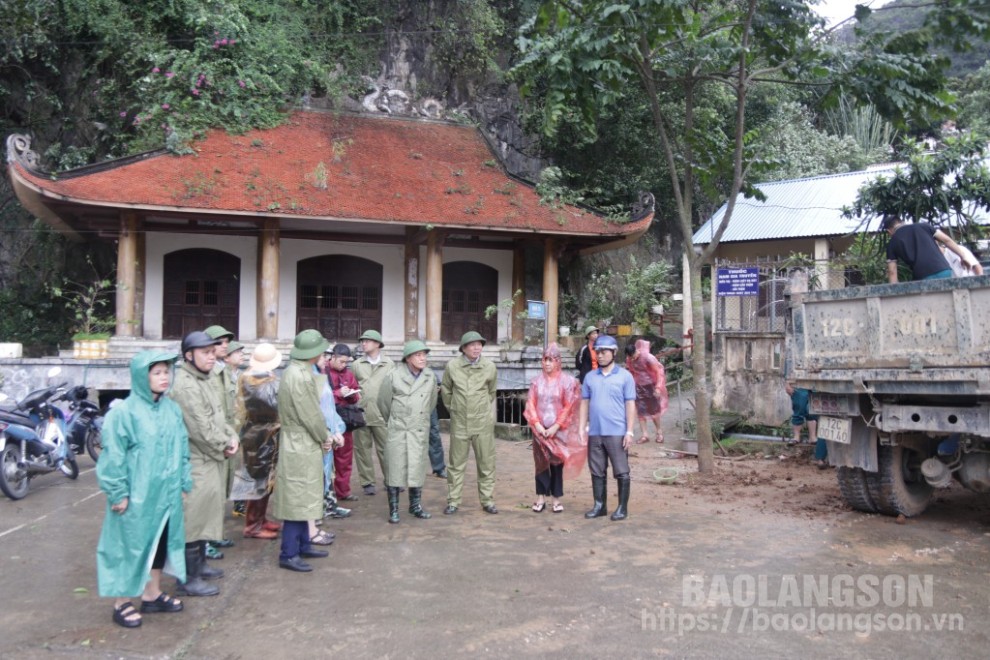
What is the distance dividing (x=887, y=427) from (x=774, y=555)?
54.9 inches

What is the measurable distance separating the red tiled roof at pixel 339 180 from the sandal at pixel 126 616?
10.2 meters

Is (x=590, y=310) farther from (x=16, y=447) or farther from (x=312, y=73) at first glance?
(x=16, y=447)

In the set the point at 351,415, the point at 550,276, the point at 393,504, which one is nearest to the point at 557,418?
the point at 393,504

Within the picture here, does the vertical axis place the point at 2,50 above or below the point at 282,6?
below

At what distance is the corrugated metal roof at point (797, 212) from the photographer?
17297mm

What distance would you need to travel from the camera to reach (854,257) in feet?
39.5

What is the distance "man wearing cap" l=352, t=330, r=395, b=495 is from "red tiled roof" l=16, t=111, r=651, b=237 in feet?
22.7

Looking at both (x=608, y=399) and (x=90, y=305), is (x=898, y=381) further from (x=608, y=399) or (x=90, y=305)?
(x=90, y=305)

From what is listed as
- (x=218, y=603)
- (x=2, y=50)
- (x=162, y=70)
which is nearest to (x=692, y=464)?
(x=218, y=603)

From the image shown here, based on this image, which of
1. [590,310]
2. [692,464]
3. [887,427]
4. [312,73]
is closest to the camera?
[887,427]

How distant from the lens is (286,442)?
202 inches

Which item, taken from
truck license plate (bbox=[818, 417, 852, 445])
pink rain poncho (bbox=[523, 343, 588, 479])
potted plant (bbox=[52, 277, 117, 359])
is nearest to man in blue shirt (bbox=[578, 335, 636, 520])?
pink rain poncho (bbox=[523, 343, 588, 479])

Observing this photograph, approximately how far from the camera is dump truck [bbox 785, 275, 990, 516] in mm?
5312

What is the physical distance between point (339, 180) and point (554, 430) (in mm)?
10146
